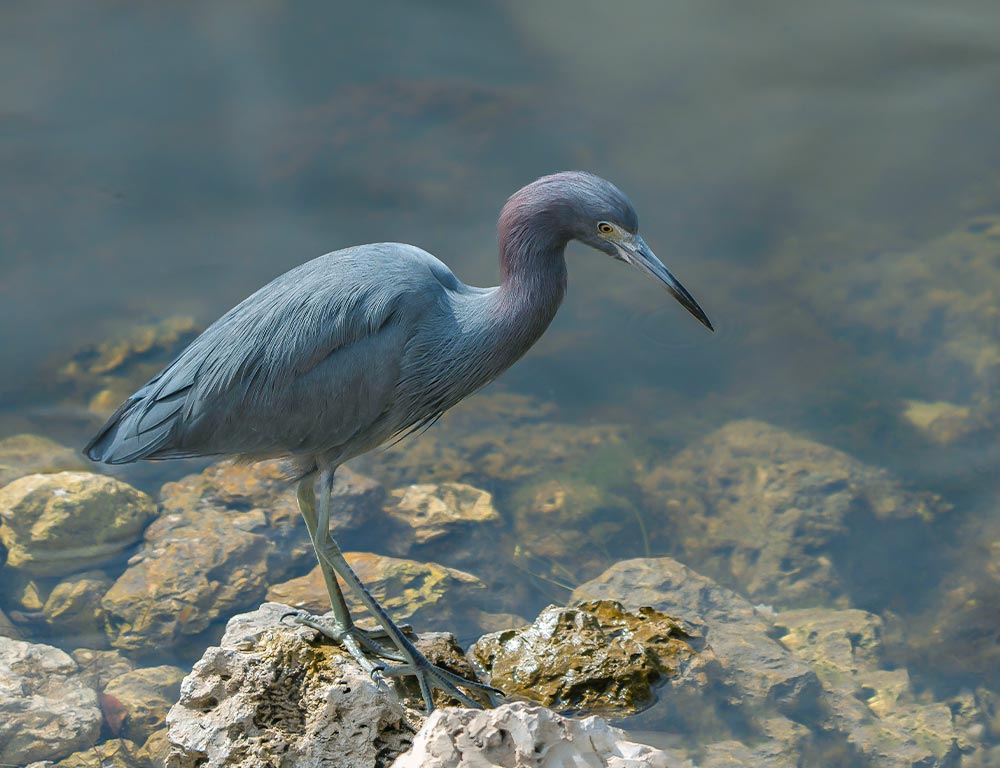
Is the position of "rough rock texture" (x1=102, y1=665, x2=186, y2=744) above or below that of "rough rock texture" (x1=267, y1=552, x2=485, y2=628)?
below

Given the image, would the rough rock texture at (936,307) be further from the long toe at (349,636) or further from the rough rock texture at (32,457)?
the rough rock texture at (32,457)

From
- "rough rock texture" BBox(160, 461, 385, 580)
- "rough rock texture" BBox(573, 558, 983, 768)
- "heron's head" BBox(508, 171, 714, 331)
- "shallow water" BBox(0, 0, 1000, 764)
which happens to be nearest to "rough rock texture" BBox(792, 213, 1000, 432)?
"shallow water" BBox(0, 0, 1000, 764)

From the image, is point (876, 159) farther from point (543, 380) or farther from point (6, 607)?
point (6, 607)

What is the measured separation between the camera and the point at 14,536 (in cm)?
593

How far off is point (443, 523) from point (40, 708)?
2217 mm

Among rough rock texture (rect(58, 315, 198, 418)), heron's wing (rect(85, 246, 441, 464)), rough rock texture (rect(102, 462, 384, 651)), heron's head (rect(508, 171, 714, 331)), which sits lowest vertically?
rough rock texture (rect(102, 462, 384, 651))

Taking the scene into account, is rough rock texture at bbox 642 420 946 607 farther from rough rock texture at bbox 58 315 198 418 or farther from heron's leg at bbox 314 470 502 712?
rough rock texture at bbox 58 315 198 418

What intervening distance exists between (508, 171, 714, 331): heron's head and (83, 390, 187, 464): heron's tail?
5.03 ft

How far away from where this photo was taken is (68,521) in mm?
5922

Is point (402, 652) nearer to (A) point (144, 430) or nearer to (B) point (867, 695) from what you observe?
(A) point (144, 430)

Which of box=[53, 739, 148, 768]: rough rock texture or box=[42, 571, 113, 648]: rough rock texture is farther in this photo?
box=[42, 571, 113, 648]: rough rock texture

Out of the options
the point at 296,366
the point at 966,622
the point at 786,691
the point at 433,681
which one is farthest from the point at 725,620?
the point at 296,366

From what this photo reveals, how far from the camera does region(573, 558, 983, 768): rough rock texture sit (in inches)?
188

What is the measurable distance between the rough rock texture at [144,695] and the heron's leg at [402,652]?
48.6 inches
